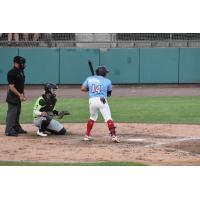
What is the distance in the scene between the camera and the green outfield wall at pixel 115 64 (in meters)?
28.3

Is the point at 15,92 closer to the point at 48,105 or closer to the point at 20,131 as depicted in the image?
the point at 48,105

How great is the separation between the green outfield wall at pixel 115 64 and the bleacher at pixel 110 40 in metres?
0.32

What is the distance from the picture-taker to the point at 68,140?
1265 cm

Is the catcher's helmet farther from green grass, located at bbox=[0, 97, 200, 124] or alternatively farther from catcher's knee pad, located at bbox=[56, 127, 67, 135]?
green grass, located at bbox=[0, 97, 200, 124]

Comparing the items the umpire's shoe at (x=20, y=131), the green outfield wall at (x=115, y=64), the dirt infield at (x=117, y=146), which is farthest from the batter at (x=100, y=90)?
the green outfield wall at (x=115, y=64)

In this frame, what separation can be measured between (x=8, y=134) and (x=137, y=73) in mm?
16602

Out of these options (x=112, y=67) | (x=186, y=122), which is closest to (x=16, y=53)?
(x=112, y=67)

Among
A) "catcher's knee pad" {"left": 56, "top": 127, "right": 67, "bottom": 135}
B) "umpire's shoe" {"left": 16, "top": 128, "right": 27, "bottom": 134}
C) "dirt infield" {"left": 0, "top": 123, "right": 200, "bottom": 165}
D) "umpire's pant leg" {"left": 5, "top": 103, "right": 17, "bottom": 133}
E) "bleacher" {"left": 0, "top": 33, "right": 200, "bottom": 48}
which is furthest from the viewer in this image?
"bleacher" {"left": 0, "top": 33, "right": 200, "bottom": 48}

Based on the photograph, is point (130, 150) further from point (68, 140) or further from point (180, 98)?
point (180, 98)

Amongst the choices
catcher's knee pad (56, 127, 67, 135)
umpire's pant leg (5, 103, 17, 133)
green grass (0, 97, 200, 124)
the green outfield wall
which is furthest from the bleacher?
umpire's pant leg (5, 103, 17, 133)

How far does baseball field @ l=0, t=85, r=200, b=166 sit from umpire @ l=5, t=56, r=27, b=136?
395 mm

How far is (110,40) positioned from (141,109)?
990cm

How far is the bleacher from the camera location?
91.7 feet

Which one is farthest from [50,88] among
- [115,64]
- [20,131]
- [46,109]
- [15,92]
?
[115,64]
